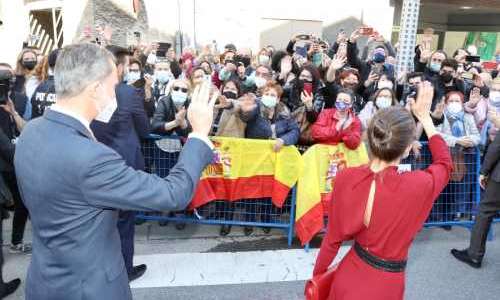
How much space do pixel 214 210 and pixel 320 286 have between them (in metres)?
2.76

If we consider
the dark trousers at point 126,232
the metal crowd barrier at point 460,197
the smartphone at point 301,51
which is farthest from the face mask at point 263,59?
the dark trousers at point 126,232

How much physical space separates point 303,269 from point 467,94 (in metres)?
4.31

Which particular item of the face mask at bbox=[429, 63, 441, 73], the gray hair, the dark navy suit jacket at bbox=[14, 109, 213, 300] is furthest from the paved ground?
the face mask at bbox=[429, 63, 441, 73]

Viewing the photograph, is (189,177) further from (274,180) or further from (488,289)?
(488,289)

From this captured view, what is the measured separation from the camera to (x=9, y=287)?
3730 mm

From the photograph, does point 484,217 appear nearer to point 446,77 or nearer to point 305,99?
point 305,99

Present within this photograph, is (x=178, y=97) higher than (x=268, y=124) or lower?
higher

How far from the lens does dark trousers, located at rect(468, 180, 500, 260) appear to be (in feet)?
14.0

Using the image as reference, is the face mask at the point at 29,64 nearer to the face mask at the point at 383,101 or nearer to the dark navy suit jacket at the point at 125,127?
the dark navy suit jacket at the point at 125,127

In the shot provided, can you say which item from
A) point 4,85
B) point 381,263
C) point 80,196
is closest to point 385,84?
point 381,263

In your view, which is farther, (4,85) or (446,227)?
(446,227)

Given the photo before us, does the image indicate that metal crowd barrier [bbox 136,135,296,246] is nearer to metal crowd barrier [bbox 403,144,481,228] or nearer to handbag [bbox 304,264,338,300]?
metal crowd barrier [bbox 403,144,481,228]

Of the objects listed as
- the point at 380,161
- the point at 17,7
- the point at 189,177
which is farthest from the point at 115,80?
the point at 17,7

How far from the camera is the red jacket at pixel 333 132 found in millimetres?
4559
